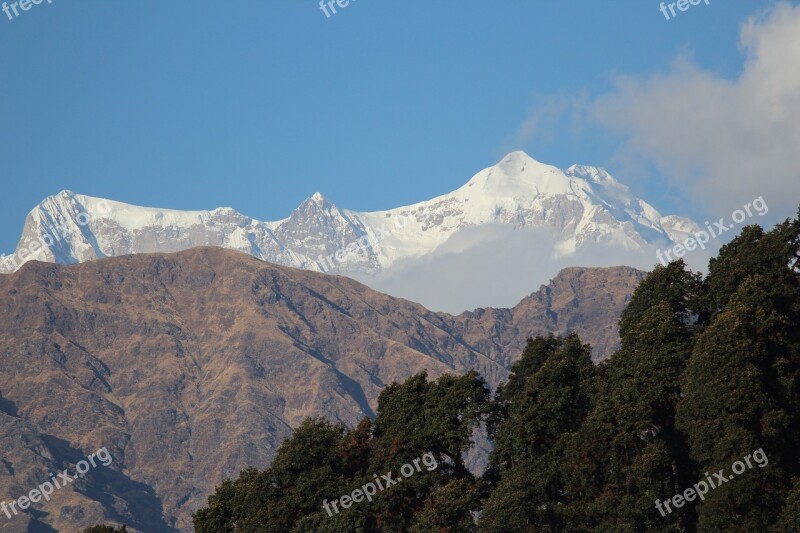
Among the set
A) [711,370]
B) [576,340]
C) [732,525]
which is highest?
[576,340]

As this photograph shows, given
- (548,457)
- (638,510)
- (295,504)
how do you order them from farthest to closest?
(295,504) < (548,457) < (638,510)

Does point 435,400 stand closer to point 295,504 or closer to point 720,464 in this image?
point 295,504

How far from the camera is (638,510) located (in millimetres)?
117062

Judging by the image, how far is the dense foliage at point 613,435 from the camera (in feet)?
368

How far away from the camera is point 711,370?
114375mm

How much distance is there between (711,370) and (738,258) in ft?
72.2

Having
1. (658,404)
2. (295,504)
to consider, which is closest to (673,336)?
(658,404)

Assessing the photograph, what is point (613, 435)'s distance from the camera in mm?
125500

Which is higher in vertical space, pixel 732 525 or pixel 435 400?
pixel 435 400

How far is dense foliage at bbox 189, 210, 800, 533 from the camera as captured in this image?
11219cm

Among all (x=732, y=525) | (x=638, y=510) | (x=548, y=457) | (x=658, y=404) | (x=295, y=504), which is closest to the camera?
(x=732, y=525)

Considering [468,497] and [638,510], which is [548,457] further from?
[638,510]

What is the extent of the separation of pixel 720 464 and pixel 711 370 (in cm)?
836

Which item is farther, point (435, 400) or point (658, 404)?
point (435, 400)
